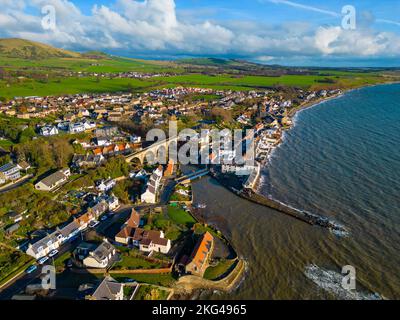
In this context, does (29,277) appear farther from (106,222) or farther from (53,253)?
(106,222)

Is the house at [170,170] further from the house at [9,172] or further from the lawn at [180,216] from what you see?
the house at [9,172]

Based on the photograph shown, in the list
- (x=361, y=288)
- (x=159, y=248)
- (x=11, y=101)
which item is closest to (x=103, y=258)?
(x=159, y=248)

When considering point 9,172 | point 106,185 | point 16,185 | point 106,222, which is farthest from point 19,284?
point 9,172

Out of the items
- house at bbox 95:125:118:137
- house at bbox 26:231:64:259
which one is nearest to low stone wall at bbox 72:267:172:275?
house at bbox 26:231:64:259

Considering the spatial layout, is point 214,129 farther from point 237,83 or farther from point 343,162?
point 237,83
